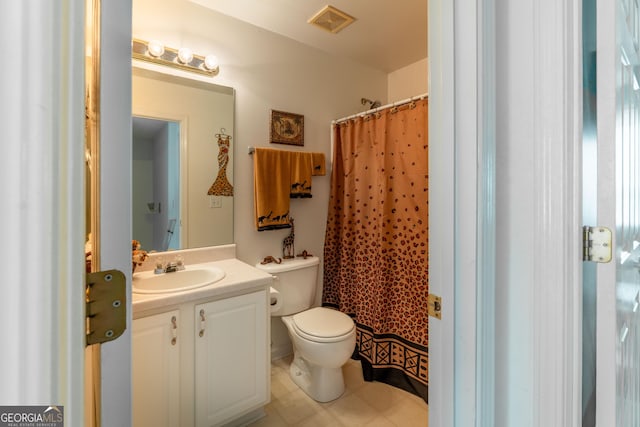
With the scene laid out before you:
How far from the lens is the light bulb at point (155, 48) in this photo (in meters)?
1.62

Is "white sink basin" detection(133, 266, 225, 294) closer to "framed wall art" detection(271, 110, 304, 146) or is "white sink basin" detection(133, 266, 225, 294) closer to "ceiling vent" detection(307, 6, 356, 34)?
"framed wall art" detection(271, 110, 304, 146)

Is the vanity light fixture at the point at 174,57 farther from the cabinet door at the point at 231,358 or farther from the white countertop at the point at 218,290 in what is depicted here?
the cabinet door at the point at 231,358

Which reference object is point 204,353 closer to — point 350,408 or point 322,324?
point 322,324

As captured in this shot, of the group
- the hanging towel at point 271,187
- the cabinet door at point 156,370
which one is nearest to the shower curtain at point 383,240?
the hanging towel at point 271,187

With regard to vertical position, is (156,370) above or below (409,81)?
below

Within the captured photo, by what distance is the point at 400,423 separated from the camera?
5.37ft

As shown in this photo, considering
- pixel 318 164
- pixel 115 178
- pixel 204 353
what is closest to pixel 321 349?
pixel 204 353

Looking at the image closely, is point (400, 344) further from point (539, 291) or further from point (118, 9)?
point (118, 9)

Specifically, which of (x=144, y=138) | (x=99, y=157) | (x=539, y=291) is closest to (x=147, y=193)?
(x=144, y=138)

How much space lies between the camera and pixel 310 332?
1.75m

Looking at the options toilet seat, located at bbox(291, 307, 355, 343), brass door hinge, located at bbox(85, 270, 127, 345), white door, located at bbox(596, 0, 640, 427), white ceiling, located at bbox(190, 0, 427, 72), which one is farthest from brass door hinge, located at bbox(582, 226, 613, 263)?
white ceiling, located at bbox(190, 0, 427, 72)

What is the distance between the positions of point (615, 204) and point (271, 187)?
174 cm

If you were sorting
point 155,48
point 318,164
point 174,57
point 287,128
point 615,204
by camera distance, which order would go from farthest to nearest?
point 318,164 → point 287,128 → point 174,57 → point 155,48 → point 615,204

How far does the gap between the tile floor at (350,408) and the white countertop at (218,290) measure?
0.77 m
